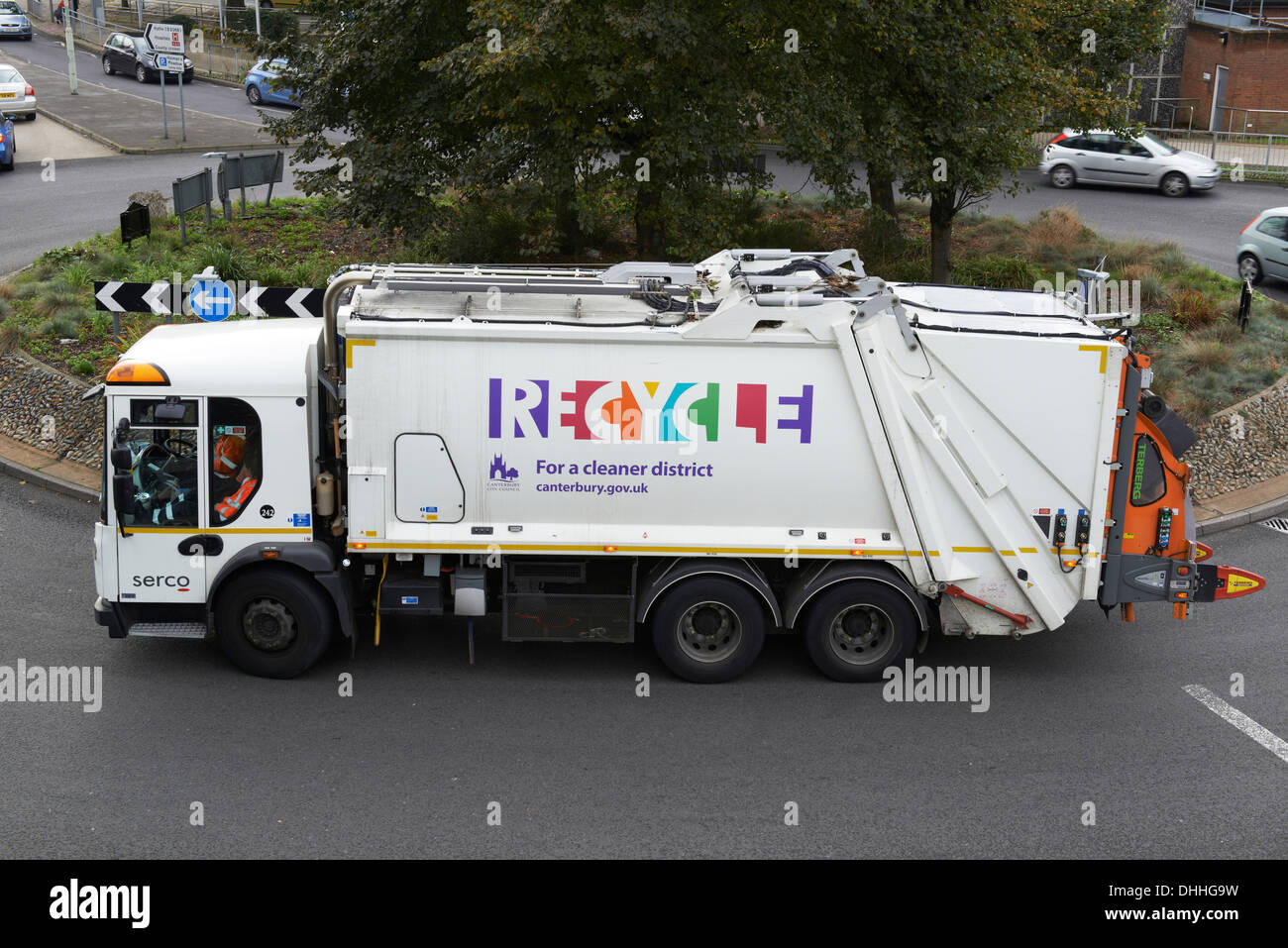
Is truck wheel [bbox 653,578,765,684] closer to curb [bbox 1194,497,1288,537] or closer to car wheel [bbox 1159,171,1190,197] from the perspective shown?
curb [bbox 1194,497,1288,537]

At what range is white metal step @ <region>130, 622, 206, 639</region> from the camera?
9.01 m

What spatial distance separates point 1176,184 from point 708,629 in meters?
23.4

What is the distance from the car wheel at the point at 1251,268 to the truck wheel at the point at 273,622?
55.9 feet

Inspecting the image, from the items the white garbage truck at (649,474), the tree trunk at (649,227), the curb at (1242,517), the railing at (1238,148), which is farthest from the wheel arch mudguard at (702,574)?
the railing at (1238,148)

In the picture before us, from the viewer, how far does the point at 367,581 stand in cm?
950

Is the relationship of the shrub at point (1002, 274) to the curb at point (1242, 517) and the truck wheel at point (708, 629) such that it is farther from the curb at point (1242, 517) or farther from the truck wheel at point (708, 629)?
the truck wheel at point (708, 629)

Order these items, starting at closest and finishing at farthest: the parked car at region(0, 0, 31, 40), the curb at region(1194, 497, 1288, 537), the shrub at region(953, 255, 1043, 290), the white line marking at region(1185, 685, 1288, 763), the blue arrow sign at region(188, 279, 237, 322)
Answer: the white line marking at region(1185, 685, 1288, 763) → the blue arrow sign at region(188, 279, 237, 322) → the curb at region(1194, 497, 1288, 537) → the shrub at region(953, 255, 1043, 290) → the parked car at region(0, 0, 31, 40)

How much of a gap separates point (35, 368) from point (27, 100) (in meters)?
21.6

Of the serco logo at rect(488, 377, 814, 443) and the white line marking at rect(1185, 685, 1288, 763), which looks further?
the serco logo at rect(488, 377, 814, 443)

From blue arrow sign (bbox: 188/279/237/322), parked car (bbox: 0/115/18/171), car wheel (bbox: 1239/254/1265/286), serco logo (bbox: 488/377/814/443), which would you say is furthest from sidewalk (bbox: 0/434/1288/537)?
parked car (bbox: 0/115/18/171)

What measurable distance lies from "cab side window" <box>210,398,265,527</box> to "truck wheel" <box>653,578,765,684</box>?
305 centimetres

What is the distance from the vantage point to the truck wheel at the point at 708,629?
30.0 feet

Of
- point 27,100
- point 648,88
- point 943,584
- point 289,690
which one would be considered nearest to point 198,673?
point 289,690

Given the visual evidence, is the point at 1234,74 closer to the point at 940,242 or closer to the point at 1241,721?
the point at 940,242
